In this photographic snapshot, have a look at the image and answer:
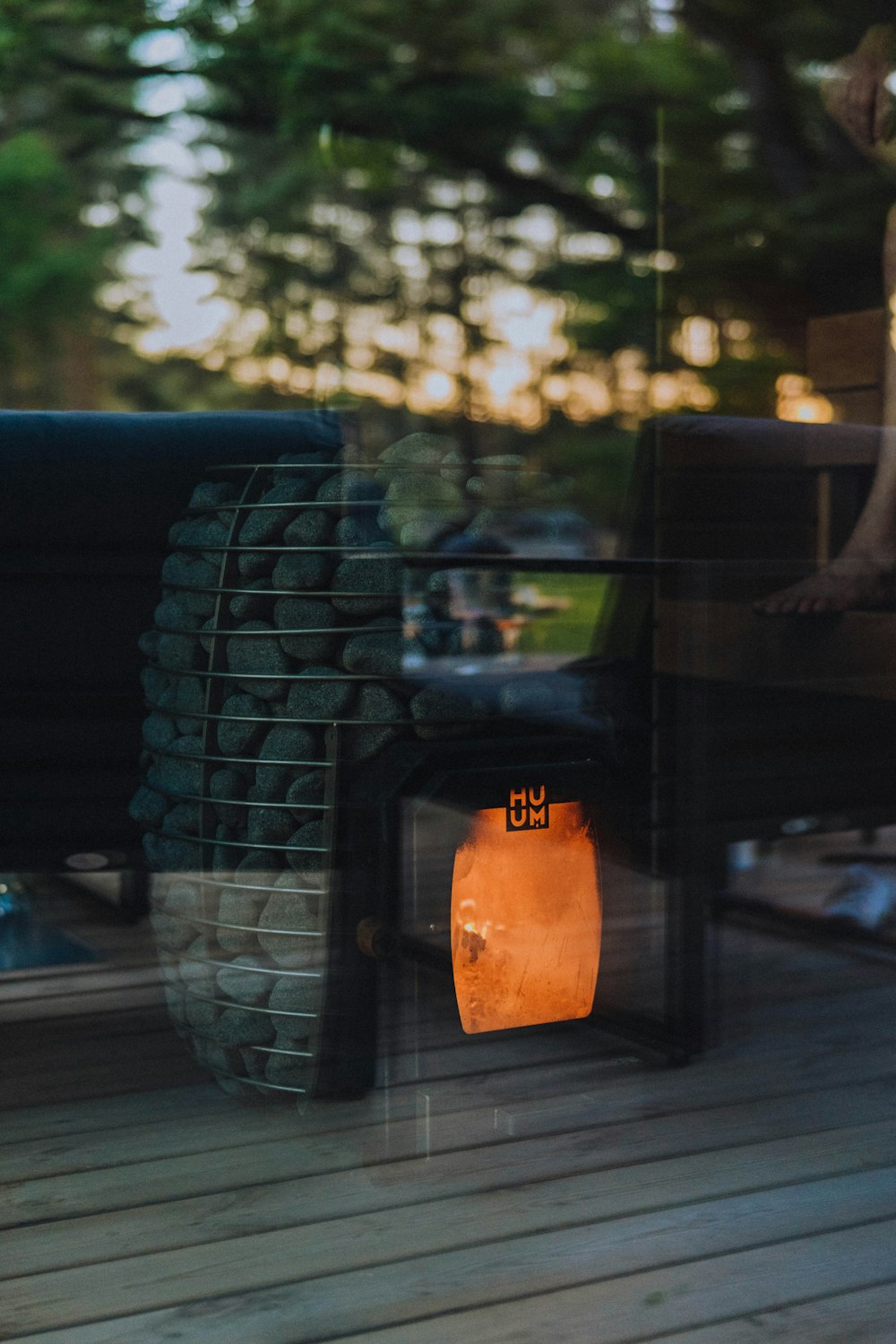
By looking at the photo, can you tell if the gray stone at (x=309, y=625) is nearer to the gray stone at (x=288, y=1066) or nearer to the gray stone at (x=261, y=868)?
the gray stone at (x=261, y=868)

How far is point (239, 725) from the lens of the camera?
4.31 ft

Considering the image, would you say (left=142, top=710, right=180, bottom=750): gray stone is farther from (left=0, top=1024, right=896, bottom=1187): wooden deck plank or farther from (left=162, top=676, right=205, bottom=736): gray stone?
(left=0, top=1024, right=896, bottom=1187): wooden deck plank

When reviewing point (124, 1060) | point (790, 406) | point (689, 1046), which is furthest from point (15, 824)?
point (790, 406)

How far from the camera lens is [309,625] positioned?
128 centimetres

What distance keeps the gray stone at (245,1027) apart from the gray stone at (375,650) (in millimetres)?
345

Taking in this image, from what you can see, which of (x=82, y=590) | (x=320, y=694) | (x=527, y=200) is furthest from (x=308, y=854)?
(x=527, y=200)

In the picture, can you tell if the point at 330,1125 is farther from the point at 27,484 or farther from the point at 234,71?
the point at 234,71

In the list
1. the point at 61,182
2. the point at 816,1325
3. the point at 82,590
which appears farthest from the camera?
the point at 61,182

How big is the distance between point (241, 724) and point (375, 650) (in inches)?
6.0

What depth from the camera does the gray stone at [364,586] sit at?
127 centimetres

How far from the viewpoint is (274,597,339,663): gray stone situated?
1279 millimetres

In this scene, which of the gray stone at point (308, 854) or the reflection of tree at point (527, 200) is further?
the reflection of tree at point (527, 200)

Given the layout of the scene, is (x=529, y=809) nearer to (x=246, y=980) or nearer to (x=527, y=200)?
(x=246, y=980)

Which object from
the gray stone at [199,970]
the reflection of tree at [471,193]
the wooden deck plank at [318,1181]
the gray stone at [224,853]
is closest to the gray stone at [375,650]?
the gray stone at [224,853]
